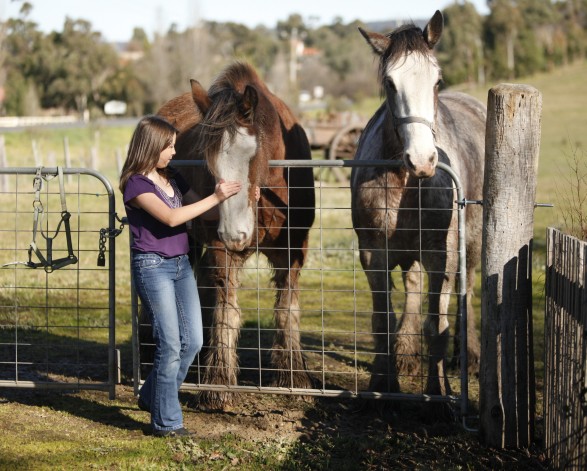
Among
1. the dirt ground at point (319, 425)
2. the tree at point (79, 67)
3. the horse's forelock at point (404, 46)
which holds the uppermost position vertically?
the tree at point (79, 67)

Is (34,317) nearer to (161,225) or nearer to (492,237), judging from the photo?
(161,225)

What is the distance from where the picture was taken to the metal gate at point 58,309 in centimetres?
521

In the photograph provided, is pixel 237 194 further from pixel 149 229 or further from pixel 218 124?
pixel 149 229

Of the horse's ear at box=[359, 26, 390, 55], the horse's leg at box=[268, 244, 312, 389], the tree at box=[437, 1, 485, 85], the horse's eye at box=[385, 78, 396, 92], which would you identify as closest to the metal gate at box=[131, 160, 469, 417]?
the horse's leg at box=[268, 244, 312, 389]

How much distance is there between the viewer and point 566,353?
392 cm

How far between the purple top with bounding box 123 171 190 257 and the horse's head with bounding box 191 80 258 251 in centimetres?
29

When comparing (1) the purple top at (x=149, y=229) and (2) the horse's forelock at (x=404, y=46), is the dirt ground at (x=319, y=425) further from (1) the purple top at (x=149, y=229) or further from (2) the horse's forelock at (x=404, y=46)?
(2) the horse's forelock at (x=404, y=46)

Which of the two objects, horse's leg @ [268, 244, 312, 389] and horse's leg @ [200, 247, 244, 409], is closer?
horse's leg @ [200, 247, 244, 409]

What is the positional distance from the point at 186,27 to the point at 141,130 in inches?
1662

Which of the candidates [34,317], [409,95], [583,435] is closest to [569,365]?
[583,435]

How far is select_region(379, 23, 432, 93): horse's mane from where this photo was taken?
4.89m

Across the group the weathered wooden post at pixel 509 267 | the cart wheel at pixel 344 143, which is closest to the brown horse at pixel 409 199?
the weathered wooden post at pixel 509 267

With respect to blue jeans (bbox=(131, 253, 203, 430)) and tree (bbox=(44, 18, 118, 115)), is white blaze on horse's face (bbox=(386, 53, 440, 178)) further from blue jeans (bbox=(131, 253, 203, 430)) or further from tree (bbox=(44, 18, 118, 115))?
tree (bbox=(44, 18, 118, 115))

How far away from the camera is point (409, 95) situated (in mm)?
4793
